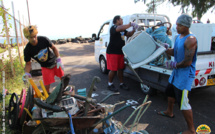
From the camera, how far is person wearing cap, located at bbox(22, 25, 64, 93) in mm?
2977

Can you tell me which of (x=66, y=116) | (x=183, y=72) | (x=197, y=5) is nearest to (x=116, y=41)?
(x=183, y=72)

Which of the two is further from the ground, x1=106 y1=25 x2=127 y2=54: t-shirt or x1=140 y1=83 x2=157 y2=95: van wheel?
x1=106 y1=25 x2=127 y2=54: t-shirt

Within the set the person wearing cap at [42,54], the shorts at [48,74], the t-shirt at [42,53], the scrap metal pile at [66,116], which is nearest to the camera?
the scrap metal pile at [66,116]

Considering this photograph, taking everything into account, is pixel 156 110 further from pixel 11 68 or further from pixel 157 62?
pixel 11 68

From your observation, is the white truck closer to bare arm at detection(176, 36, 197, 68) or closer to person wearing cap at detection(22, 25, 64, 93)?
bare arm at detection(176, 36, 197, 68)

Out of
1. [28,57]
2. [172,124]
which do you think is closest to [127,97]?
[172,124]

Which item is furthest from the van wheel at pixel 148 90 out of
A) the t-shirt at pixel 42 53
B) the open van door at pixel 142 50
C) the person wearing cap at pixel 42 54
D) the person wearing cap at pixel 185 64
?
the t-shirt at pixel 42 53

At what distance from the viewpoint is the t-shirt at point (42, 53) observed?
3.17 metres

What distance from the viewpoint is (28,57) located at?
126 inches

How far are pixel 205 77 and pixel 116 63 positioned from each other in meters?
2.22

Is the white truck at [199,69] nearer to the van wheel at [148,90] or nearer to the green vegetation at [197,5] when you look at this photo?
the van wheel at [148,90]

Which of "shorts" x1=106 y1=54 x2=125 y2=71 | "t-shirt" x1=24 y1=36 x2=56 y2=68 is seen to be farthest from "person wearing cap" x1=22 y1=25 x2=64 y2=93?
"shorts" x1=106 y1=54 x2=125 y2=71

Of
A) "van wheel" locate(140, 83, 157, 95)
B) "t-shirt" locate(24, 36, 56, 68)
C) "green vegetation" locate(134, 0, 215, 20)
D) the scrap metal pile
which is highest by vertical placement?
"green vegetation" locate(134, 0, 215, 20)

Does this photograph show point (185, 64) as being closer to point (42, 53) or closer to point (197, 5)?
point (42, 53)
